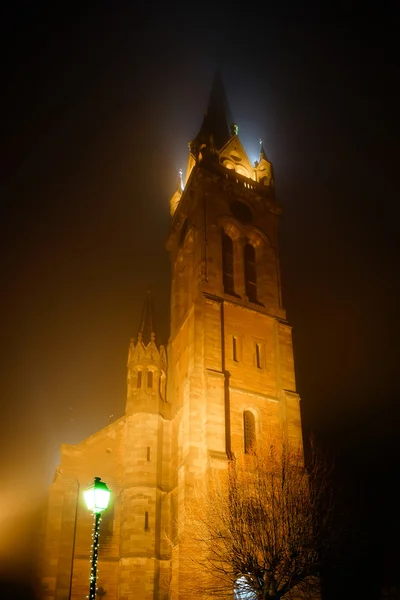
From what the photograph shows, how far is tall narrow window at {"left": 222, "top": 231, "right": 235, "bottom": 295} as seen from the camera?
38072 mm

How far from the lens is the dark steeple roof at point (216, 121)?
47312 mm

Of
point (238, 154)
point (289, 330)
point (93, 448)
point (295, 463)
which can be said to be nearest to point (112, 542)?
point (93, 448)

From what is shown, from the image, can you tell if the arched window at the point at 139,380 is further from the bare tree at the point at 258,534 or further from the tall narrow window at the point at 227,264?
Result: the bare tree at the point at 258,534

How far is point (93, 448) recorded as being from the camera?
34.1 m

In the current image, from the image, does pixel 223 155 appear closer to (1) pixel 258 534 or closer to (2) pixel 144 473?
(2) pixel 144 473

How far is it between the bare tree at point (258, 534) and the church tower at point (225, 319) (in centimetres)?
241

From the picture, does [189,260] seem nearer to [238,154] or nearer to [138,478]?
[238,154]

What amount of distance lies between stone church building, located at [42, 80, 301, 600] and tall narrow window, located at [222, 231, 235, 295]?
10 centimetres

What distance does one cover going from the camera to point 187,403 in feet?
101

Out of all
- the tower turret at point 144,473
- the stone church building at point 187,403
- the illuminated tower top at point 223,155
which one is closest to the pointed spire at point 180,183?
the illuminated tower top at point 223,155

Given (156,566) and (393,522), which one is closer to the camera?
(156,566)

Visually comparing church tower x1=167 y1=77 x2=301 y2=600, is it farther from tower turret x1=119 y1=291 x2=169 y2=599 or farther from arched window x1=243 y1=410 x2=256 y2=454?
tower turret x1=119 y1=291 x2=169 y2=599

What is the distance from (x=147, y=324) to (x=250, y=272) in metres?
7.87

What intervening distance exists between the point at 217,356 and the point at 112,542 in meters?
11.4
